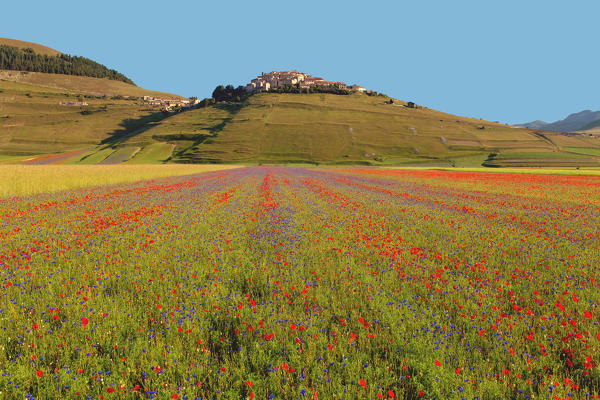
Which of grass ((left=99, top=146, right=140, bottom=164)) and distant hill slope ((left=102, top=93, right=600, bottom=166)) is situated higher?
distant hill slope ((left=102, top=93, right=600, bottom=166))

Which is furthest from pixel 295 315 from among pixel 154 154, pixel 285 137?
pixel 285 137

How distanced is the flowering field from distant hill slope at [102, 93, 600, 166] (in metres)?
113

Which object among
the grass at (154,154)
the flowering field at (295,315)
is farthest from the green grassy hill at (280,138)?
the flowering field at (295,315)

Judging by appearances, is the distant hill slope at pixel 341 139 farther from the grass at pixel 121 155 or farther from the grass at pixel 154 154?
the grass at pixel 121 155

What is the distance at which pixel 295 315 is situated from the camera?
184 inches

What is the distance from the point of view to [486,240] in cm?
934

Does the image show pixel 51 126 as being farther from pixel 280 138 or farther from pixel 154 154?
pixel 280 138

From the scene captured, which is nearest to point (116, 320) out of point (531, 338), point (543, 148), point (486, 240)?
point (531, 338)

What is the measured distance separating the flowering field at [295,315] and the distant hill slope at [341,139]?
371ft

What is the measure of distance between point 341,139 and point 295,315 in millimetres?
143076

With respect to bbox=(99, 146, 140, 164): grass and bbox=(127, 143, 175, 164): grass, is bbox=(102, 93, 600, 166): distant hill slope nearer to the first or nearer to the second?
bbox=(127, 143, 175, 164): grass

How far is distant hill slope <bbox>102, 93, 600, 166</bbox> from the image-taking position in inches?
4732

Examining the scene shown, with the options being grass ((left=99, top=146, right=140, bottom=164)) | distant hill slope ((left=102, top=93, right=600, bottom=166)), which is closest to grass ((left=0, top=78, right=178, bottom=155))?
distant hill slope ((left=102, top=93, right=600, bottom=166))

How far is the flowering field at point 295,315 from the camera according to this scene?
3182 millimetres
